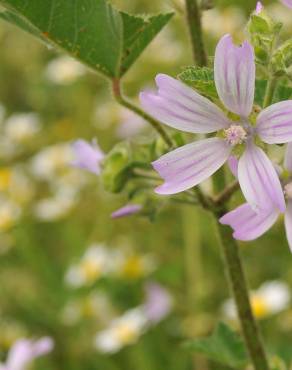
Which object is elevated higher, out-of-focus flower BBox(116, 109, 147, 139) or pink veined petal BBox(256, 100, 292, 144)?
out-of-focus flower BBox(116, 109, 147, 139)

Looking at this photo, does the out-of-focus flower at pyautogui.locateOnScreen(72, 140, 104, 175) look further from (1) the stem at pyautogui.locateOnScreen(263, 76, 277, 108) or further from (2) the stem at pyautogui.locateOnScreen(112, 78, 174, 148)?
(1) the stem at pyautogui.locateOnScreen(263, 76, 277, 108)

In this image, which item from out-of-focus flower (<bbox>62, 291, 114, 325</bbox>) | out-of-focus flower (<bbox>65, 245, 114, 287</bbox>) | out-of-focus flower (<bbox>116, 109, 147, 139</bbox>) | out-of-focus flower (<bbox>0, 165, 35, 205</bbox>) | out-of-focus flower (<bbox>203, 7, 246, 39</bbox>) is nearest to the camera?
out-of-focus flower (<bbox>62, 291, 114, 325</bbox>)

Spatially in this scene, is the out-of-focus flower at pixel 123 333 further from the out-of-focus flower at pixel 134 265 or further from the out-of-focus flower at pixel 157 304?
the out-of-focus flower at pixel 134 265

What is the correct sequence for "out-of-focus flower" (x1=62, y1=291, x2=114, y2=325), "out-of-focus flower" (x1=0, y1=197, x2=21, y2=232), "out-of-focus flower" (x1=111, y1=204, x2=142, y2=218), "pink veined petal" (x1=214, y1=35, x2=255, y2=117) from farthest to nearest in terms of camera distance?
"out-of-focus flower" (x1=0, y1=197, x2=21, y2=232) → "out-of-focus flower" (x1=62, y1=291, x2=114, y2=325) → "out-of-focus flower" (x1=111, y1=204, x2=142, y2=218) → "pink veined petal" (x1=214, y1=35, x2=255, y2=117)

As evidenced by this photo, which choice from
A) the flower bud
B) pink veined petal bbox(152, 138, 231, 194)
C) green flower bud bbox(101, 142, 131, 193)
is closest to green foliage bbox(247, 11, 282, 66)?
the flower bud

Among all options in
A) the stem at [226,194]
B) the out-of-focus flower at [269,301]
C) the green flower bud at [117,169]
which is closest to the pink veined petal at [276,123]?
the stem at [226,194]

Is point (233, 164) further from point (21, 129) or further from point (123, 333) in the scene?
point (21, 129)
